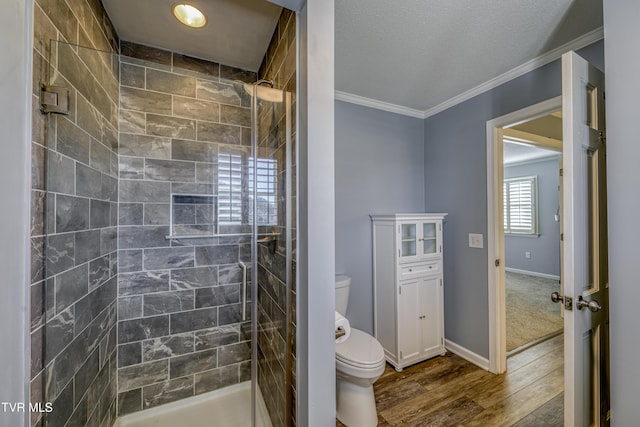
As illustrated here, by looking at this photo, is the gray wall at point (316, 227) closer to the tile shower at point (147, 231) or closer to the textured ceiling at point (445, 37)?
the tile shower at point (147, 231)

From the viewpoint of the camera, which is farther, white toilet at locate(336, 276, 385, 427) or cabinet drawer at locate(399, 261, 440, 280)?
cabinet drawer at locate(399, 261, 440, 280)

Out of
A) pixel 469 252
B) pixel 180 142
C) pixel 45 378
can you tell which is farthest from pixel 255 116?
pixel 469 252

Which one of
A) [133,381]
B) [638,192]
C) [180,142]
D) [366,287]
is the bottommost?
[133,381]

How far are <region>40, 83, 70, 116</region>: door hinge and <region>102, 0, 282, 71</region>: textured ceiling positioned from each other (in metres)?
0.79

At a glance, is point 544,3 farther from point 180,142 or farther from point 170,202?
point 170,202

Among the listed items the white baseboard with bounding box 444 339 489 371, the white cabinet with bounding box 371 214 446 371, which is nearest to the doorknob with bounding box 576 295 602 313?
the white cabinet with bounding box 371 214 446 371

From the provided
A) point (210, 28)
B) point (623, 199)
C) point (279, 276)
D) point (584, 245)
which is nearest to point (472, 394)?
point (584, 245)

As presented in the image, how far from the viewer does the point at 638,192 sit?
875 mm

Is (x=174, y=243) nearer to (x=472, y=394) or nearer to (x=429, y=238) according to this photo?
(x=429, y=238)

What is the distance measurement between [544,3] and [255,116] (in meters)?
1.76

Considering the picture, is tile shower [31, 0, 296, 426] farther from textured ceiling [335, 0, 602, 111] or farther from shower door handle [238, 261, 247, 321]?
textured ceiling [335, 0, 602, 111]

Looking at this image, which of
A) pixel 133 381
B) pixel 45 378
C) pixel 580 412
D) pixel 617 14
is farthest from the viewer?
pixel 133 381

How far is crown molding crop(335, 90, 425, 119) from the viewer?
230 cm

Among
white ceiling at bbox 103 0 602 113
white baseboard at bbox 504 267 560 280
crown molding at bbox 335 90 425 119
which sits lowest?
white baseboard at bbox 504 267 560 280
